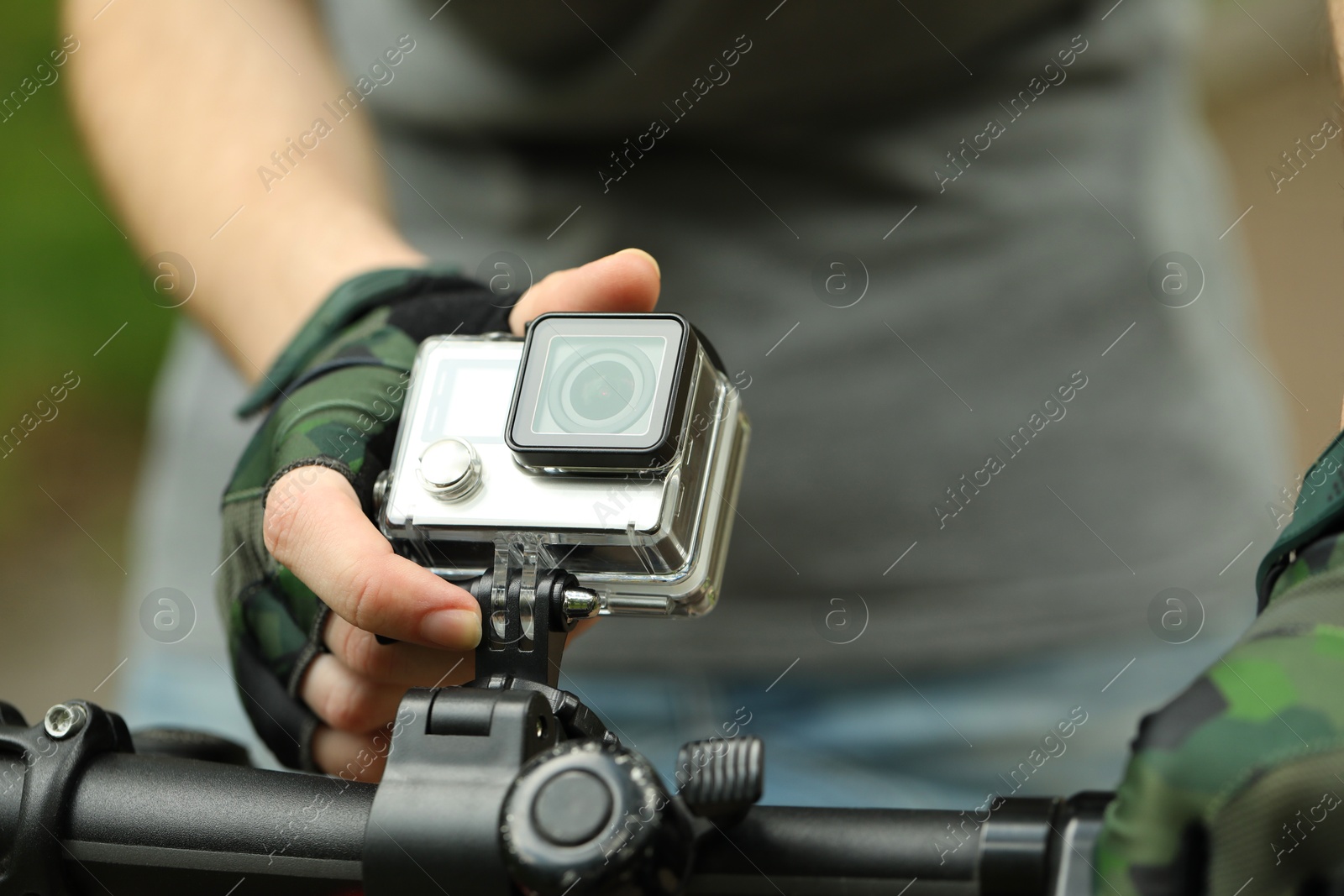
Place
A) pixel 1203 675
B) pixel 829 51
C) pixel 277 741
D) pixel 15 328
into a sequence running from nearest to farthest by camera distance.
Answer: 1. pixel 1203 675
2. pixel 277 741
3. pixel 829 51
4. pixel 15 328

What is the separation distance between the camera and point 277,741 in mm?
998

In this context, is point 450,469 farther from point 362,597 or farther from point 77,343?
point 77,343

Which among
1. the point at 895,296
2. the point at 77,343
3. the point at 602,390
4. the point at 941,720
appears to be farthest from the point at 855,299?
the point at 77,343

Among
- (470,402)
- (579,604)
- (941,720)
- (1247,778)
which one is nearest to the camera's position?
(1247,778)

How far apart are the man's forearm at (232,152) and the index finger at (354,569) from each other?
0.45m

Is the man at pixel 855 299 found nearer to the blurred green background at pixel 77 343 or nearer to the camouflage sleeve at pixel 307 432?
the camouflage sleeve at pixel 307 432

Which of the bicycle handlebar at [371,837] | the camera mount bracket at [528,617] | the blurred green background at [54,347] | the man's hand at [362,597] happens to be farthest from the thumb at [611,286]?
the blurred green background at [54,347]

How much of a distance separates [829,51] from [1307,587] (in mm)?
862

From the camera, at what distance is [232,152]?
1.33 meters

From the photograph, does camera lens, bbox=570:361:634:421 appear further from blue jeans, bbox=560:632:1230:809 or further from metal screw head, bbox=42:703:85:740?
blue jeans, bbox=560:632:1230:809

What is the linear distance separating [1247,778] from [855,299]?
867 mm

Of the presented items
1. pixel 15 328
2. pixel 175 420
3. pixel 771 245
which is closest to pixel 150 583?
pixel 175 420

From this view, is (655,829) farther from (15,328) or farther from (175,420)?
(15,328)

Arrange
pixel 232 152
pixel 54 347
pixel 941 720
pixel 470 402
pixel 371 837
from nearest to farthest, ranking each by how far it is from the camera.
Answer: pixel 371 837 < pixel 470 402 < pixel 941 720 < pixel 232 152 < pixel 54 347
